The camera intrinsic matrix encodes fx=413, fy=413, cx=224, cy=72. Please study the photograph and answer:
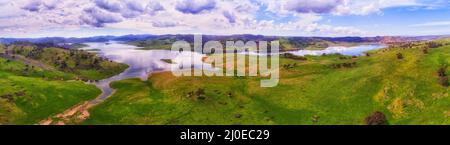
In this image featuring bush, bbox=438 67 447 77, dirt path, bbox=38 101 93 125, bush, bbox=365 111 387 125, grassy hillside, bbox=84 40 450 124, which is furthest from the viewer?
bush, bbox=438 67 447 77

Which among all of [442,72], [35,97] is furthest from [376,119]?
[35,97]

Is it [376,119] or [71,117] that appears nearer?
[376,119]

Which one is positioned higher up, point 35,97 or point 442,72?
point 442,72

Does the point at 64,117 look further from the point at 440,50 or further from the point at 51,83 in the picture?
the point at 440,50

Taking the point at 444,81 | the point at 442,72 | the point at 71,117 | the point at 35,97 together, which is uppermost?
the point at 442,72

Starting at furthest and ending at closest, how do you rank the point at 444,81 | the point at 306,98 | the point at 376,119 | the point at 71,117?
the point at 306,98
the point at 71,117
the point at 444,81
the point at 376,119

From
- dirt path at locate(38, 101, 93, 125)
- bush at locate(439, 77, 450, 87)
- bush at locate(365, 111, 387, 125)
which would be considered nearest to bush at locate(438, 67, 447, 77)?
bush at locate(439, 77, 450, 87)

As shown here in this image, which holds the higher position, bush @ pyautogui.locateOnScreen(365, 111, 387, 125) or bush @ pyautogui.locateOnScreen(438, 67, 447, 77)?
bush @ pyautogui.locateOnScreen(438, 67, 447, 77)

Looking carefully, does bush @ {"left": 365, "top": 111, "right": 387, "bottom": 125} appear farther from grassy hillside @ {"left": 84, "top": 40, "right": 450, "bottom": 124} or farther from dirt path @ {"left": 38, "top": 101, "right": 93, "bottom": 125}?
dirt path @ {"left": 38, "top": 101, "right": 93, "bottom": 125}

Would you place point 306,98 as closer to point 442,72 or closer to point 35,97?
point 442,72
